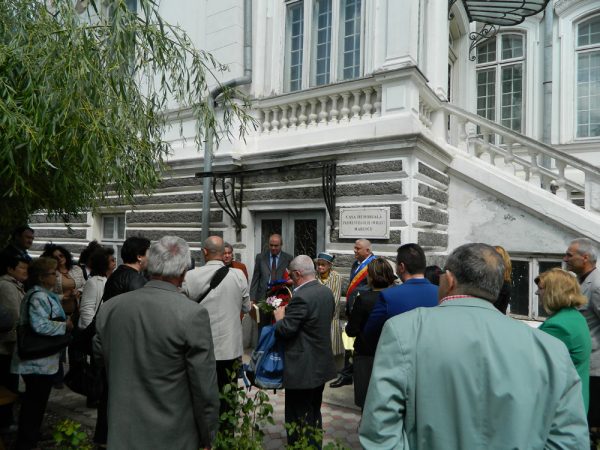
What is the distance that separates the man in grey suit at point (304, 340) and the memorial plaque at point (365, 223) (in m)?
2.91

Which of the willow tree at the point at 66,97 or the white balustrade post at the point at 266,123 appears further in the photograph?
the white balustrade post at the point at 266,123

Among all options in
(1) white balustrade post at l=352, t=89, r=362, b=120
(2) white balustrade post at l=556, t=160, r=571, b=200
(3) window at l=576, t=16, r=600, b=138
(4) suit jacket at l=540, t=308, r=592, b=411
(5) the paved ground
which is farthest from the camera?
(3) window at l=576, t=16, r=600, b=138

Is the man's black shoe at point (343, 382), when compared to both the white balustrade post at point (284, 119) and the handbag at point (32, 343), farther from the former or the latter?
the white balustrade post at point (284, 119)

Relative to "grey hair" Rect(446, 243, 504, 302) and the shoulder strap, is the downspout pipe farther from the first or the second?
"grey hair" Rect(446, 243, 504, 302)

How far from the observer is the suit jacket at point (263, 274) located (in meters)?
6.71

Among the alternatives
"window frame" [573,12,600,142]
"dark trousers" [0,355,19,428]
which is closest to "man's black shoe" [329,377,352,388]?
"dark trousers" [0,355,19,428]

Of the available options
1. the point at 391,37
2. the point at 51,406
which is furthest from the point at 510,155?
the point at 51,406

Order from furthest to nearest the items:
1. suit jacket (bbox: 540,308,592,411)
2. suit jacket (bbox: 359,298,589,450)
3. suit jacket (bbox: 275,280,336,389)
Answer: suit jacket (bbox: 275,280,336,389), suit jacket (bbox: 540,308,592,411), suit jacket (bbox: 359,298,589,450)

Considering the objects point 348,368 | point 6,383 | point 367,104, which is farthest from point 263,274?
point 6,383

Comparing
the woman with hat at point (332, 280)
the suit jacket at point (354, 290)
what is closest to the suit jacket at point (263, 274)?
the woman with hat at point (332, 280)

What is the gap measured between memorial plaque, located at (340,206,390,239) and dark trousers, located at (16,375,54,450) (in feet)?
13.6

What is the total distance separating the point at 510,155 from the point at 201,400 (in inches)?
257

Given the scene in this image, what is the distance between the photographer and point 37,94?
3.37 metres

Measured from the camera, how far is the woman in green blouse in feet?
9.44
